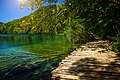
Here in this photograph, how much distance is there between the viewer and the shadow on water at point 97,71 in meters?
9.81

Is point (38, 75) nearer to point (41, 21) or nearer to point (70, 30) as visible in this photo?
point (41, 21)

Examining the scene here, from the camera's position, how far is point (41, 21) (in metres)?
12.0

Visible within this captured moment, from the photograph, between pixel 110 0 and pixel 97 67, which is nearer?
pixel 97 67

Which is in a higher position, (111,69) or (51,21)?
(51,21)

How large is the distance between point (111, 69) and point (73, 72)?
1912 millimetres

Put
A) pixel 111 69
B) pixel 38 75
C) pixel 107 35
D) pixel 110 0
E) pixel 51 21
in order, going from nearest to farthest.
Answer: pixel 111 69, pixel 51 21, pixel 110 0, pixel 38 75, pixel 107 35

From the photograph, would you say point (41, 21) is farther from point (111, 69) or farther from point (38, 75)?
point (38, 75)

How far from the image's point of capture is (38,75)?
16.2 meters

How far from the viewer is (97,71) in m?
10.7

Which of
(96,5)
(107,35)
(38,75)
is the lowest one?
(38,75)

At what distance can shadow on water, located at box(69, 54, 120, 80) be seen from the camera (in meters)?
9.81

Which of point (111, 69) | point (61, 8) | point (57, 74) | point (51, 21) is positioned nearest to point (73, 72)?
point (57, 74)

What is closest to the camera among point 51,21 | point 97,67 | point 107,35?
point 97,67

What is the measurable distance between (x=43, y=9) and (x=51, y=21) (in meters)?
0.85
